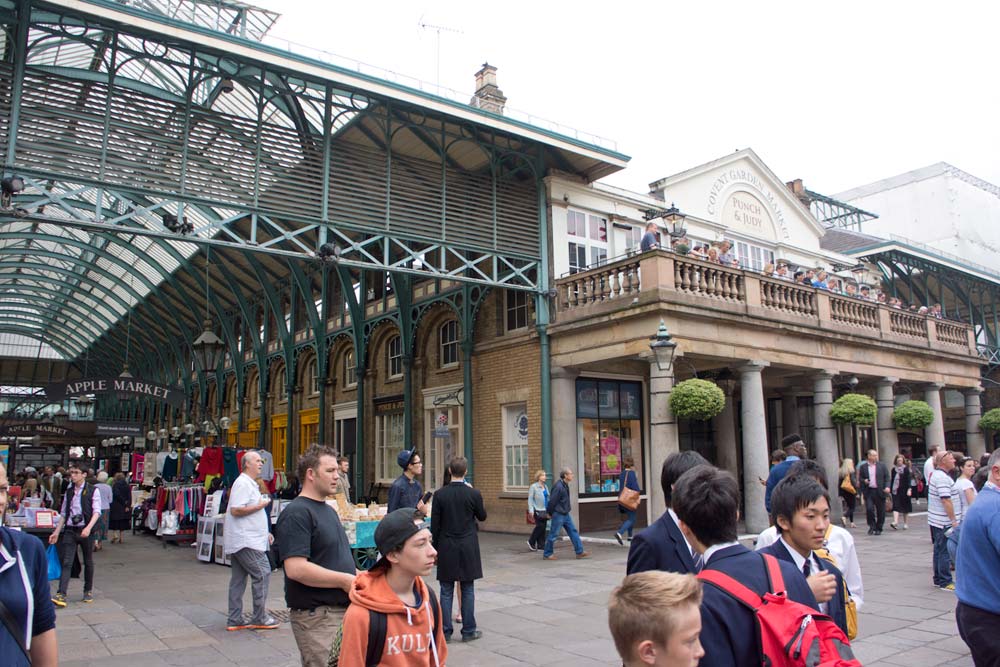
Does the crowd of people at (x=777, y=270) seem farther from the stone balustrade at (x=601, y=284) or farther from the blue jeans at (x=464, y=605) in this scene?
the blue jeans at (x=464, y=605)

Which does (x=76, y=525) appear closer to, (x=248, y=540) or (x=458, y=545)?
(x=248, y=540)

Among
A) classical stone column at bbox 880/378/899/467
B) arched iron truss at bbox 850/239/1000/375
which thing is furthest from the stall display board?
arched iron truss at bbox 850/239/1000/375

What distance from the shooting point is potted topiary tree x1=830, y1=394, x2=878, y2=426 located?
58.0 ft

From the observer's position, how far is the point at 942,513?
30.5ft

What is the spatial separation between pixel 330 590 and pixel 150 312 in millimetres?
35972

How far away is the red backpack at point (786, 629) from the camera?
237cm

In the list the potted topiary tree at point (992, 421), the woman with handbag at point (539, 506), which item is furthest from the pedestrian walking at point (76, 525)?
the potted topiary tree at point (992, 421)

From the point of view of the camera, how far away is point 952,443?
2972 cm

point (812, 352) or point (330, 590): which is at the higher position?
point (812, 352)

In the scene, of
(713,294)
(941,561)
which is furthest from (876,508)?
(941,561)

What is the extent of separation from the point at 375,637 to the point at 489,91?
18.5 m

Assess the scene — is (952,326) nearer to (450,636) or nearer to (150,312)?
(450,636)

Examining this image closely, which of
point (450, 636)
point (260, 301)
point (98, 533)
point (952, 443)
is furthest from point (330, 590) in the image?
point (952, 443)

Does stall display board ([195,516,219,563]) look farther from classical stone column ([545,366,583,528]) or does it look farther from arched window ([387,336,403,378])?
arched window ([387,336,403,378])
